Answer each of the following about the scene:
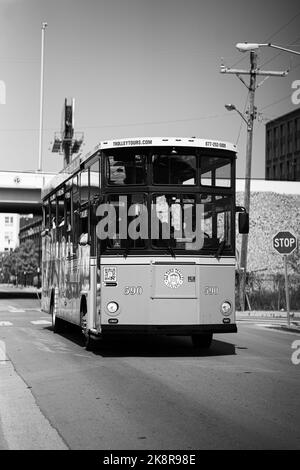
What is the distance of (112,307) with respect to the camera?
41.3 feet

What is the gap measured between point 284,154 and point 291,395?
102m

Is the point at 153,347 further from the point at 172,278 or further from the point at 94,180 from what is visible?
the point at 94,180

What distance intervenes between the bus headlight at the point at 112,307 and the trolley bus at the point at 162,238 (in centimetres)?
2

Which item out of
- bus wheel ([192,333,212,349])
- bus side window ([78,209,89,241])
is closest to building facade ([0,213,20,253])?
bus side window ([78,209,89,241])

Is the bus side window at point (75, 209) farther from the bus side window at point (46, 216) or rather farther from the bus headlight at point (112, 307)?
the bus side window at point (46, 216)

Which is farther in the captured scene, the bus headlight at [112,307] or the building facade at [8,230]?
the building facade at [8,230]

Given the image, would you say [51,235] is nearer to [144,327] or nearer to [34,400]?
[144,327]

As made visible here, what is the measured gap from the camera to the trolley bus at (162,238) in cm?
1264

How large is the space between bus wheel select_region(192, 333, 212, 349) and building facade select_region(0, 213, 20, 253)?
163 metres

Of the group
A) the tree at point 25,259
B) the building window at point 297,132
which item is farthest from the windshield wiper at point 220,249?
the tree at point 25,259

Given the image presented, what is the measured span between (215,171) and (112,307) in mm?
3078

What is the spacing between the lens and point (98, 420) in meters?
7.57
